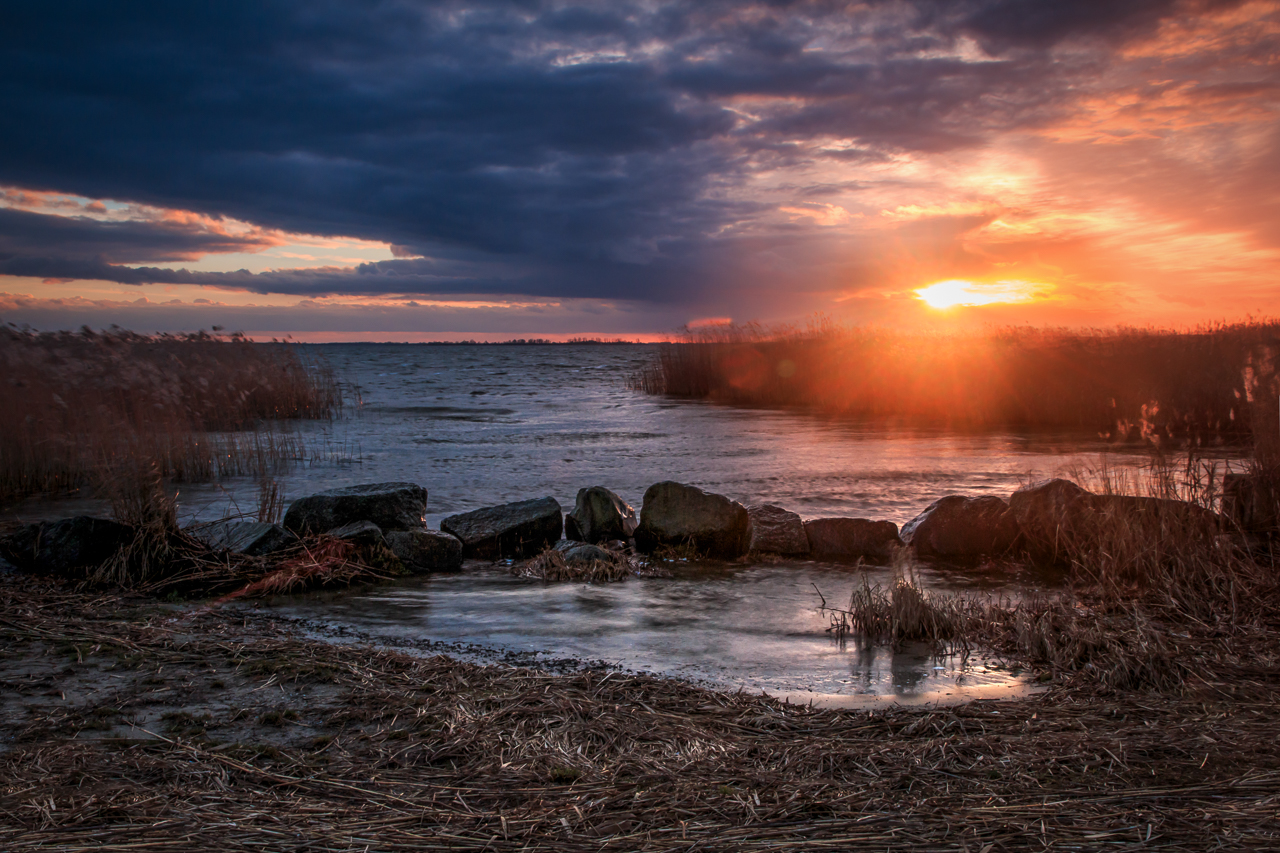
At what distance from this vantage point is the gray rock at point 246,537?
7297 mm

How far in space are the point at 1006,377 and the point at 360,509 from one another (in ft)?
56.2

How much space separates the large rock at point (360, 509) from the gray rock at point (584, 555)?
1.87m

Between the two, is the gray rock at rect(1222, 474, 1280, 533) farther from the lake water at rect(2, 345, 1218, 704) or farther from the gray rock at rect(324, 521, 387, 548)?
the gray rock at rect(324, 521, 387, 548)

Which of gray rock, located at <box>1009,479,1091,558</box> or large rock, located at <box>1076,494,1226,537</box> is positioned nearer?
large rock, located at <box>1076,494,1226,537</box>

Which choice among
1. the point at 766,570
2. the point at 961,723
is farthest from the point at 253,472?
the point at 961,723

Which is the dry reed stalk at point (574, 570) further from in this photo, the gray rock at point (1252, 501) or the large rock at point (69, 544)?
the gray rock at point (1252, 501)

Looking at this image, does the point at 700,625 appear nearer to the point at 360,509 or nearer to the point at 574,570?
the point at 574,570

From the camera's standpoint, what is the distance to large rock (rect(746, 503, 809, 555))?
8.20 metres

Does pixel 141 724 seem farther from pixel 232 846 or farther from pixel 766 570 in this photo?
pixel 766 570

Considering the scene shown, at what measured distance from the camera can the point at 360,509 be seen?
8742 mm

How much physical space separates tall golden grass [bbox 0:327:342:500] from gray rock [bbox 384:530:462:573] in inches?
99.8

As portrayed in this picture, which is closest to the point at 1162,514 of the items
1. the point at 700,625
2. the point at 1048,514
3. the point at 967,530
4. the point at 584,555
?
the point at 1048,514

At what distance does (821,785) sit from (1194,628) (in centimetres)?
353

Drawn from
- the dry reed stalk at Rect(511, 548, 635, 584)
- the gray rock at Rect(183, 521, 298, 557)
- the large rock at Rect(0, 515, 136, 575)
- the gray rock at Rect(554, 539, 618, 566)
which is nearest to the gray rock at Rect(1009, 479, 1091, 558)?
the dry reed stalk at Rect(511, 548, 635, 584)
